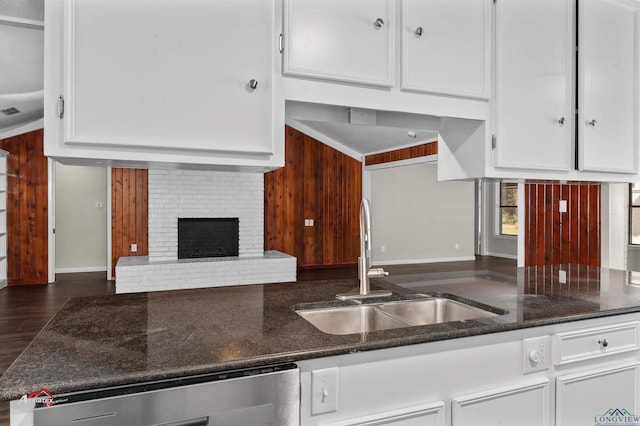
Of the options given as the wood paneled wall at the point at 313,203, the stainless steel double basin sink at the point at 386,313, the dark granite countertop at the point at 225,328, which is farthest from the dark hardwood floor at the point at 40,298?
the stainless steel double basin sink at the point at 386,313

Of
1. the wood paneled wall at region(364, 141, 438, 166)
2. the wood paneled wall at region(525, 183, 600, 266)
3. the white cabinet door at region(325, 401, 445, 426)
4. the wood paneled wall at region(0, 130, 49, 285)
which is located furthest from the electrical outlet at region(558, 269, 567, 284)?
the wood paneled wall at region(0, 130, 49, 285)

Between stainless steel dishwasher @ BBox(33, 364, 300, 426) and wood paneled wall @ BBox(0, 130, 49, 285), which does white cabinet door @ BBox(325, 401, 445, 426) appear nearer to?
stainless steel dishwasher @ BBox(33, 364, 300, 426)

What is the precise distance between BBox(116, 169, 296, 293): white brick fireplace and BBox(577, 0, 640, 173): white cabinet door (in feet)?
16.9

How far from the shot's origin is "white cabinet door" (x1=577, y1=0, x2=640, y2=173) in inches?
76.6

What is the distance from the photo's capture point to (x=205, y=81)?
4.33ft

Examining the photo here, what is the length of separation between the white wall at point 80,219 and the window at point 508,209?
28.6 ft

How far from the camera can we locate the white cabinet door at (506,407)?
4.27ft

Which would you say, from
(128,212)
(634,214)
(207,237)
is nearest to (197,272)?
(207,237)

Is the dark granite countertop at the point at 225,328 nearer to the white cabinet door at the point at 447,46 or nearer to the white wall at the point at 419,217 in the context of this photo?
the white cabinet door at the point at 447,46

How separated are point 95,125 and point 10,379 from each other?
69 centimetres

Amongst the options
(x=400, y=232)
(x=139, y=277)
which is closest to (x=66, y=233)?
(x=139, y=277)

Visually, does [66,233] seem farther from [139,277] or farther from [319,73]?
[319,73]

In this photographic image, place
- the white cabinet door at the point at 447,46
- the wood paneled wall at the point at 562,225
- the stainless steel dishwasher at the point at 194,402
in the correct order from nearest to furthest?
1. the stainless steel dishwasher at the point at 194,402
2. the white cabinet door at the point at 447,46
3. the wood paneled wall at the point at 562,225

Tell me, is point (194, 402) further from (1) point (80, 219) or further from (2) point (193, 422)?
(1) point (80, 219)
